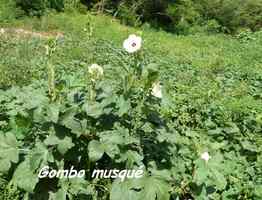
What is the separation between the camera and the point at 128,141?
9.64 feet

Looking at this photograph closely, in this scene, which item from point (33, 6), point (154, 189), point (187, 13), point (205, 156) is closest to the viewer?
point (154, 189)

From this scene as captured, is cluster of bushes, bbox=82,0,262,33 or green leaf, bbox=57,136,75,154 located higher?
green leaf, bbox=57,136,75,154

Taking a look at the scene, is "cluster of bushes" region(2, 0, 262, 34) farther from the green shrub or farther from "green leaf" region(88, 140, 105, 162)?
"green leaf" region(88, 140, 105, 162)

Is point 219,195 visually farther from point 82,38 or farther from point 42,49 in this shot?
point 82,38

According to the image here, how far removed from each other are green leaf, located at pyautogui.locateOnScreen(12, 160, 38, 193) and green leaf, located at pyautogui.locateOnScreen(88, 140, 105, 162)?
0.35m

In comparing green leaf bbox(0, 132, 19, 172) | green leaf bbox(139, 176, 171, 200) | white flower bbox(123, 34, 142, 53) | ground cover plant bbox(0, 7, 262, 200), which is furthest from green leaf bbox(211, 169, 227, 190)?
green leaf bbox(0, 132, 19, 172)

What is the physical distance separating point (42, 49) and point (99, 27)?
13.3 feet

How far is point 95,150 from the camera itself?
295 cm

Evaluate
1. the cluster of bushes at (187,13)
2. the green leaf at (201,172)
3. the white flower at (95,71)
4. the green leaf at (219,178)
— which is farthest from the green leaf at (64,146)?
the cluster of bushes at (187,13)

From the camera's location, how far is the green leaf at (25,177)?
2.89 m

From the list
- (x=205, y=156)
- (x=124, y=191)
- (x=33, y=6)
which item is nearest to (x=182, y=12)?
(x=33, y=6)

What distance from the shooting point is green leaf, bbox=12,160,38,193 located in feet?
9.50

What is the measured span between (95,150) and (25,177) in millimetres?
439

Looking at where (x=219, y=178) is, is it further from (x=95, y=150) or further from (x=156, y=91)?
(x=95, y=150)
